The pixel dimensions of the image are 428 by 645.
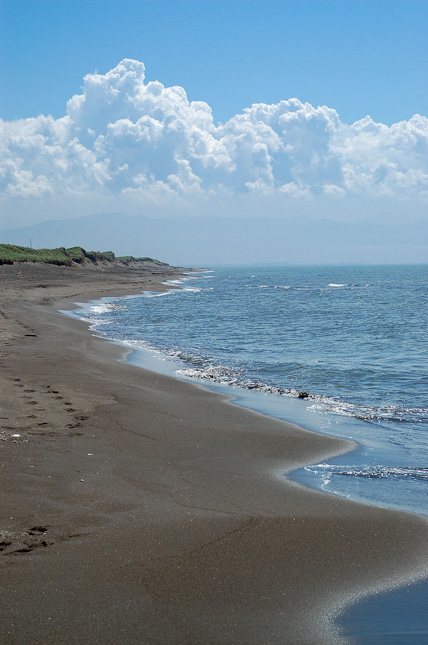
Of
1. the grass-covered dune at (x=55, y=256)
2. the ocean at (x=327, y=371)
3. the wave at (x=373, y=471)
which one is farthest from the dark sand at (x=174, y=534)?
the grass-covered dune at (x=55, y=256)

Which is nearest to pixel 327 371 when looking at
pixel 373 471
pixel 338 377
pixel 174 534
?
pixel 338 377

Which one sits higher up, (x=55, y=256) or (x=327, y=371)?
(x=55, y=256)

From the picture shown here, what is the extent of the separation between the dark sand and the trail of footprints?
4cm

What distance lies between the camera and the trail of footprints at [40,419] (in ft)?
28.0

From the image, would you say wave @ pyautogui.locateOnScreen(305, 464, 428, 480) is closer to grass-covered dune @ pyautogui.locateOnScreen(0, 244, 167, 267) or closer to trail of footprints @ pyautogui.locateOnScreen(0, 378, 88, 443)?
trail of footprints @ pyautogui.locateOnScreen(0, 378, 88, 443)

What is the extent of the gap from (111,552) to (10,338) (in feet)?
51.4

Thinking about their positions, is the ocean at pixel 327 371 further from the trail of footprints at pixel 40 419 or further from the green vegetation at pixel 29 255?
the green vegetation at pixel 29 255

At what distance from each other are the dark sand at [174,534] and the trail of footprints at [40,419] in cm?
4

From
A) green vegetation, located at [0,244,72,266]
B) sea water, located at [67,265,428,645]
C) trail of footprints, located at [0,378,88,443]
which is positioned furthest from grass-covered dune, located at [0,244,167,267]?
trail of footprints, located at [0,378,88,443]

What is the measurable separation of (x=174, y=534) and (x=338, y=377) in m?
11.7

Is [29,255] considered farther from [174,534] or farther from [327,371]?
[174,534]

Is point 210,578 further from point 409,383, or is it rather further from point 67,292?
point 67,292

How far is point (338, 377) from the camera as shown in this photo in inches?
651

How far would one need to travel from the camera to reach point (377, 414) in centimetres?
1230
